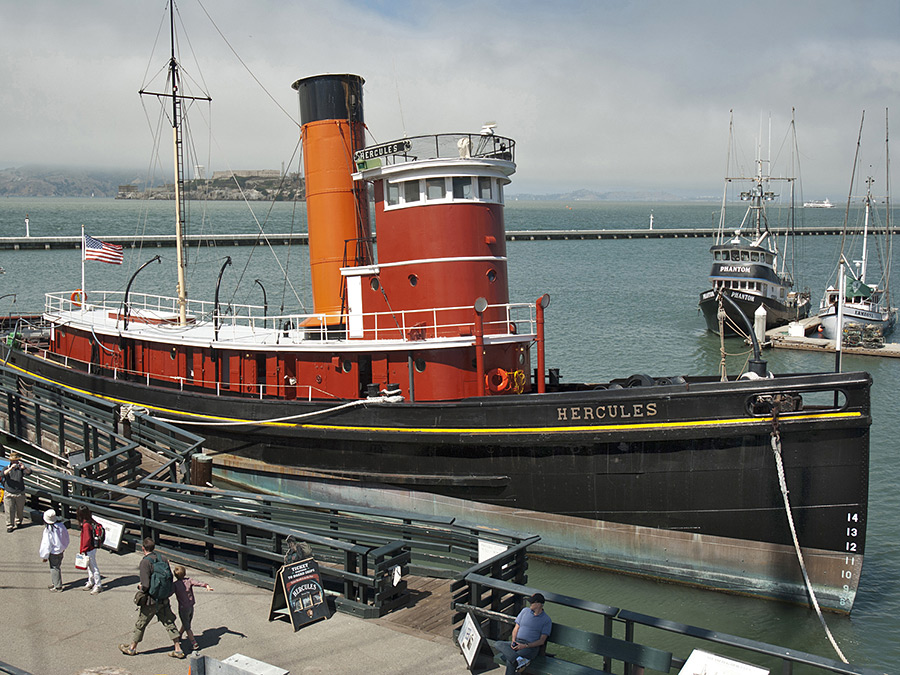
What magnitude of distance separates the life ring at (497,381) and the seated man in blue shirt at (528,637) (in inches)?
366

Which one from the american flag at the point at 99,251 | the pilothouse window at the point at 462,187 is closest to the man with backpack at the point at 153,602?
the pilothouse window at the point at 462,187

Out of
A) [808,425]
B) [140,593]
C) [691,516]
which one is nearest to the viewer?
[140,593]

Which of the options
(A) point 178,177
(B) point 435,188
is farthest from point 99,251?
(B) point 435,188

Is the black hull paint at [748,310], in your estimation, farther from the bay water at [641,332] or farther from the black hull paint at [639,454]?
the black hull paint at [639,454]

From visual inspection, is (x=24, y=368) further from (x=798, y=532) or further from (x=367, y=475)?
(x=798, y=532)

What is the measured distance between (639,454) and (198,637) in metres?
8.69

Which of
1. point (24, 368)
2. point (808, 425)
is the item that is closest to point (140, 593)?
point (808, 425)

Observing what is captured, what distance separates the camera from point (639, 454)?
1477cm

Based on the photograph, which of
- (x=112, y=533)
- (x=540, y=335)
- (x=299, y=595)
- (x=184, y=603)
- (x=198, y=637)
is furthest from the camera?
(x=540, y=335)

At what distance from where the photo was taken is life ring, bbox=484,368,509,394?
1720cm

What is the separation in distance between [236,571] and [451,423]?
623 centimetres

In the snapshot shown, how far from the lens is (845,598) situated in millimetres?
14055

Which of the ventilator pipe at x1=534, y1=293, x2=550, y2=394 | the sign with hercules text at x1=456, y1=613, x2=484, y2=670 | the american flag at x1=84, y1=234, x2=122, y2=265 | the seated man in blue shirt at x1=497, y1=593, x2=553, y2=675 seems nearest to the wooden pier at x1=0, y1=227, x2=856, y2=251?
the american flag at x1=84, y1=234, x2=122, y2=265

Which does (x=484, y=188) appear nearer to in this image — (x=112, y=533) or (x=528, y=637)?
(x=112, y=533)
